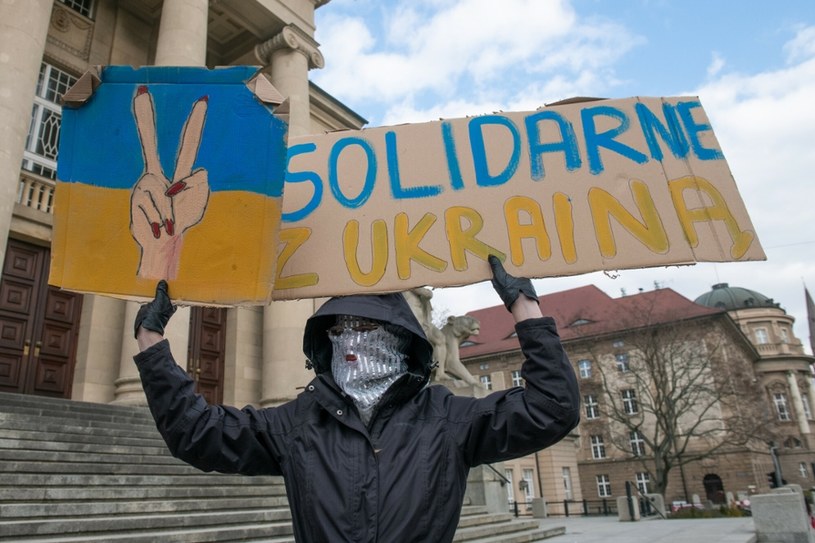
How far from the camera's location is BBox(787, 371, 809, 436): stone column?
62.0m

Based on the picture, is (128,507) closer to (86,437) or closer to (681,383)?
(86,437)

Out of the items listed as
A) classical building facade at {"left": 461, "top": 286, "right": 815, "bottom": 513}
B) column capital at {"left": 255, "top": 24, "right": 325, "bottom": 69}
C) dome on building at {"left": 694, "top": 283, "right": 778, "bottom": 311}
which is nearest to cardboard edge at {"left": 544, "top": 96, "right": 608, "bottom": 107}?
column capital at {"left": 255, "top": 24, "right": 325, "bottom": 69}

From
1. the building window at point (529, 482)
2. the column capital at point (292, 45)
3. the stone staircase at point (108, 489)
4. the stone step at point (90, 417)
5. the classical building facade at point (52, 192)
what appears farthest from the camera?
the building window at point (529, 482)

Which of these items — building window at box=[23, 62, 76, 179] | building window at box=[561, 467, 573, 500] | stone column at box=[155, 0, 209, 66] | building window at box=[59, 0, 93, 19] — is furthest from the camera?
building window at box=[561, 467, 573, 500]

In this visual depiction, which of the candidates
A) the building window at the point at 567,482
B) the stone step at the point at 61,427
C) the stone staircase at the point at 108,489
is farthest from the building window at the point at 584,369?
the stone step at the point at 61,427

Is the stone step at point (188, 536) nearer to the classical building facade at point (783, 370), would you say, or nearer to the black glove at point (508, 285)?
the black glove at point (508, 285)

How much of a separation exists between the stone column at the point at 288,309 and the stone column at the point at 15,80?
5.38m

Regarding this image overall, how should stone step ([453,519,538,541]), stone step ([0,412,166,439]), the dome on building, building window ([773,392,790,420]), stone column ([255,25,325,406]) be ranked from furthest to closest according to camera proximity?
the dome on building < building window ([773,392,790,420]) < stone column ([255,25,325,406]) < stone step ([453,519,538,541]) < stone step ([0,412,166,439])

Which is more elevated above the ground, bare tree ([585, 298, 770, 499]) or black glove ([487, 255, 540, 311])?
bare tree ([585, 298, 770, 499])

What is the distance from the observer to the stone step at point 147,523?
555 centimetres

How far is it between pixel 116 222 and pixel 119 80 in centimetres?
67

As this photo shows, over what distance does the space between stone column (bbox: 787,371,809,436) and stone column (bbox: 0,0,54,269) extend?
235 feet

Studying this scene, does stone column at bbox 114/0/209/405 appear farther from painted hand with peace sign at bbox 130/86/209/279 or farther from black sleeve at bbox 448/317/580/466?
black sleeve at bbox 448/317/580/466

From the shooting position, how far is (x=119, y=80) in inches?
109
